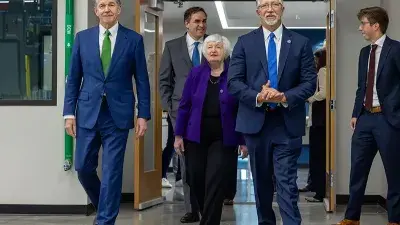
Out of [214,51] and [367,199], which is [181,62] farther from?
[367,199]

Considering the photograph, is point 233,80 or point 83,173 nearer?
point 233,80

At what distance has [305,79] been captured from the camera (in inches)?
135

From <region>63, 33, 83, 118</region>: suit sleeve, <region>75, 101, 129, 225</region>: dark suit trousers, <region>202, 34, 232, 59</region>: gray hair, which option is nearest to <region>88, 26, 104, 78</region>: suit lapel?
<region>63, 33, 83, 118</region>: suit sleeve

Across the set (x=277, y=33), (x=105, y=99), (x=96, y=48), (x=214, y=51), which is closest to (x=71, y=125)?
(x=105, y=99)

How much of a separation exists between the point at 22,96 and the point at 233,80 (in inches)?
95.6

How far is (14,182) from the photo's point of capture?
5.00 m

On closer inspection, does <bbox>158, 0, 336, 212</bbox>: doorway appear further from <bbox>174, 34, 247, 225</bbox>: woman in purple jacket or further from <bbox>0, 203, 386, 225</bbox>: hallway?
<bbox>174, 34, 247, 225</bbox>: woman in purple jacket

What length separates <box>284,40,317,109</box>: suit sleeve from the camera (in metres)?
3.32

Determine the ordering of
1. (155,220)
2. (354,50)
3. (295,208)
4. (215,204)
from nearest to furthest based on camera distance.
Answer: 1. (295,208)
2. (215,204)
3. (155,220)
4. (354,50)

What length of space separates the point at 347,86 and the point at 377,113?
1597 mm

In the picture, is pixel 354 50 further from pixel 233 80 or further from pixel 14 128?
pixel 14 128

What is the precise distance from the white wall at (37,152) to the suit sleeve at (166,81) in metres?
0.79

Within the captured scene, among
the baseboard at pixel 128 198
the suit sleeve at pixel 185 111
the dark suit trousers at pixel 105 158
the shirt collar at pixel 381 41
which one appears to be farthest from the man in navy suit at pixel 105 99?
the baseboard at pixel 128 198

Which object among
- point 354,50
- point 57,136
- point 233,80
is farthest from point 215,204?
point 354,50
